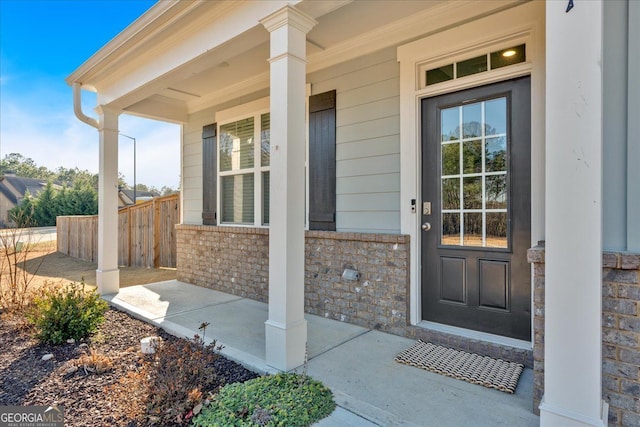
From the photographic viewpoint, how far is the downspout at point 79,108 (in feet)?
15.1

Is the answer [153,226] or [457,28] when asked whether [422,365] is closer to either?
[457,28]

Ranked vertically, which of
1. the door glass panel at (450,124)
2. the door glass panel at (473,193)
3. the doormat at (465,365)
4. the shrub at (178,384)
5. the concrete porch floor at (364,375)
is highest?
the door glass panel at (450,124)

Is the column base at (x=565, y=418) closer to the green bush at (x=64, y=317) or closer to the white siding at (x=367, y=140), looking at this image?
the white siding at (x=367, y=140)

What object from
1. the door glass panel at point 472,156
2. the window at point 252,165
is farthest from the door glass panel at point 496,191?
the window at point 252,165

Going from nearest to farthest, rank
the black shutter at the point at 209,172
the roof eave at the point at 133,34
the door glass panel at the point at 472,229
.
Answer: the door glass panel at the point at 472,229, the roof eave at the point at 133,34, the black shutter at the point at 209,172

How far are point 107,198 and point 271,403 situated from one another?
411 centimetres

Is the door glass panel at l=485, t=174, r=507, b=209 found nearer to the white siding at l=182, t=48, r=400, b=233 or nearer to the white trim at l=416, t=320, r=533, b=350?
the white siding at l=182, t=48, r=400, b=233

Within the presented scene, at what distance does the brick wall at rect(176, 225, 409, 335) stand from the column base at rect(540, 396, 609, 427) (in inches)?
62.5

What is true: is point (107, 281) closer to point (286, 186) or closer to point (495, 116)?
point (286, 186)

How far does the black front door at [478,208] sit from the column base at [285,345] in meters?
1.30

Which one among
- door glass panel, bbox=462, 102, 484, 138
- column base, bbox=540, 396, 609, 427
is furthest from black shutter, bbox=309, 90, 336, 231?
column base, bbox=540, 396, 609, 427

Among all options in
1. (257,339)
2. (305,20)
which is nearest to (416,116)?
(305,20)

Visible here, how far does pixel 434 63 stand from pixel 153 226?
22.3ft

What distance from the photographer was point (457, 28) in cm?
285
